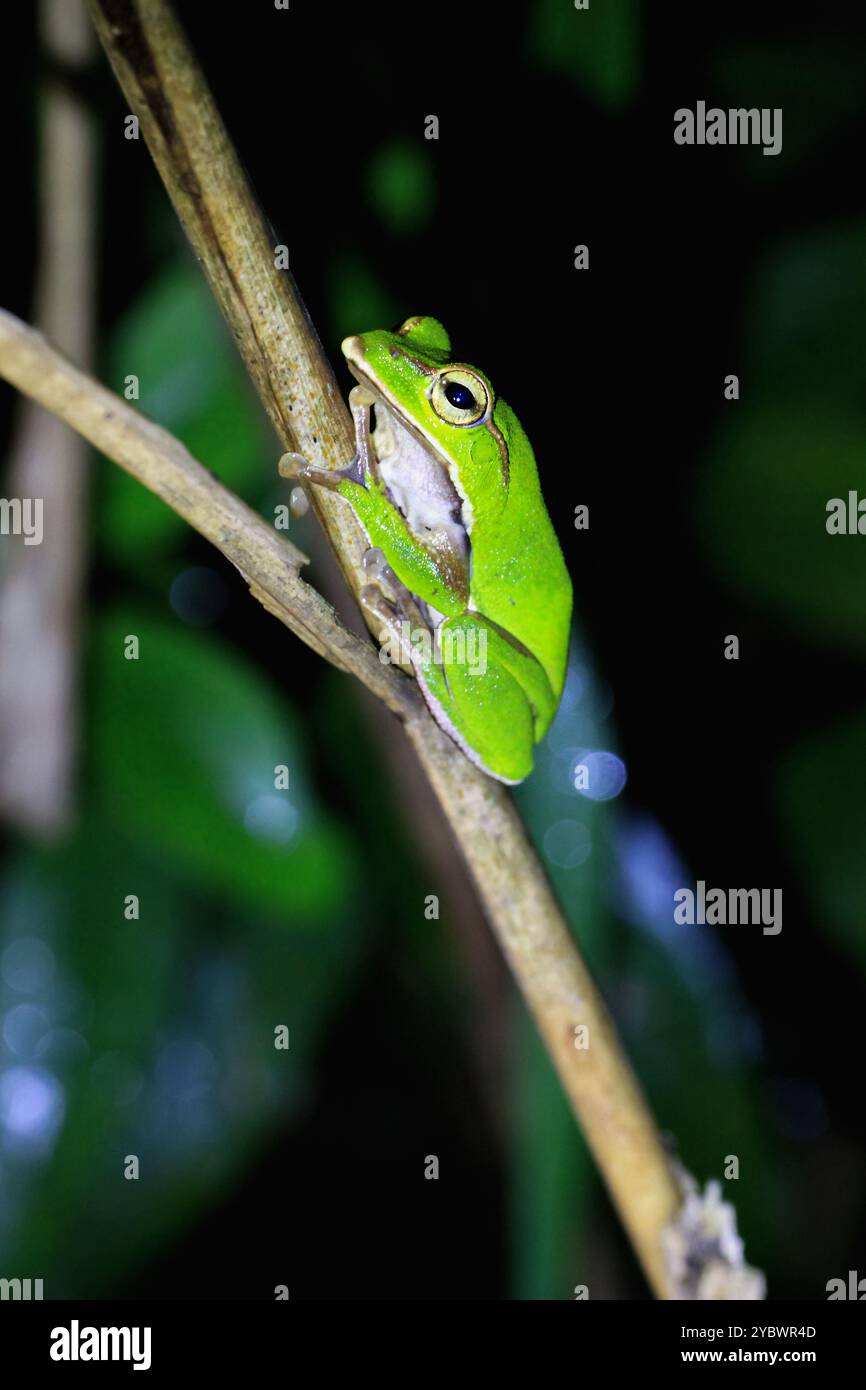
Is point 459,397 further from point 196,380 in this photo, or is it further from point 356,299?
point 196,380

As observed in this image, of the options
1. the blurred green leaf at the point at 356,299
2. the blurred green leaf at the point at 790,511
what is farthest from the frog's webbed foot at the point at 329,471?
the blurred green leaf at the point at 790,511

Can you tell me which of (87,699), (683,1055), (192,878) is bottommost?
(683,1055)

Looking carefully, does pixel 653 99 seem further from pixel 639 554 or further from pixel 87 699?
pixel 87 699

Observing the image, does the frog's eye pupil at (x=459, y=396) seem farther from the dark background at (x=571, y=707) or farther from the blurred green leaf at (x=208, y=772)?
the blurred green leaf at (x=208, y=772)

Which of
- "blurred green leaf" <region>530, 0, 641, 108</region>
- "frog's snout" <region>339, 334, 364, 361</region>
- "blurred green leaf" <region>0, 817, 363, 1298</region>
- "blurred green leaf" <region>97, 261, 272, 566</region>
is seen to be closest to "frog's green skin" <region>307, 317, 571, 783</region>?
"frog's snout" <region>339, 334, 364, 361</region>

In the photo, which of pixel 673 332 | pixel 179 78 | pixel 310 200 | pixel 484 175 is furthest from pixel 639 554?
pixel 179 78

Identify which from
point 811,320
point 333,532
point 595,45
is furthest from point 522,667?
point 811,320
